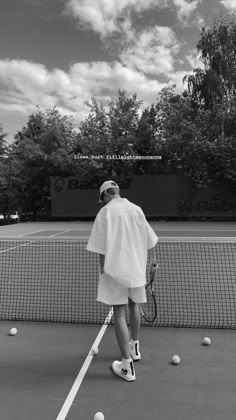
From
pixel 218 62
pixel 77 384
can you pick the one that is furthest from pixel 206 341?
pixel 218 62

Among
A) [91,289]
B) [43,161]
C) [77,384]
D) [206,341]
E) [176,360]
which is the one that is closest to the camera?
[77,384]

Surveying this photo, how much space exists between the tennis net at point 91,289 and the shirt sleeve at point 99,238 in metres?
1.55

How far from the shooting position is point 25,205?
23.3 m

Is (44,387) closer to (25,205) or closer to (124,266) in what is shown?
(124,266)

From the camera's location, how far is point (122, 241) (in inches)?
104

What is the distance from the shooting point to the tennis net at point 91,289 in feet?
13.4

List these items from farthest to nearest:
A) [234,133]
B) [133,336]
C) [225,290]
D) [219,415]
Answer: [234,133] < [225,290] < [133,336] < [219,415]

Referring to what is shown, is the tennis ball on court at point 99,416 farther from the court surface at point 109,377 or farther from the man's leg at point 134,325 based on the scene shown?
the man's leg at point 134,325

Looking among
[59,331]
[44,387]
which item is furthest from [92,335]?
[44,387]

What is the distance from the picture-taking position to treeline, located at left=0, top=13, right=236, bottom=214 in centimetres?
2066

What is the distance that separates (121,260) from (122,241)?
0.46ft

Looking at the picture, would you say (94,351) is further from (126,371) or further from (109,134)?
(109,134)

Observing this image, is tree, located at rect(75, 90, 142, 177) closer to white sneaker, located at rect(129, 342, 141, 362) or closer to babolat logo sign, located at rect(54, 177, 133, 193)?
babolat logo sign, located at rect(54, 177, 133, 193)

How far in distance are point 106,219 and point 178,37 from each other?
19181 mm
